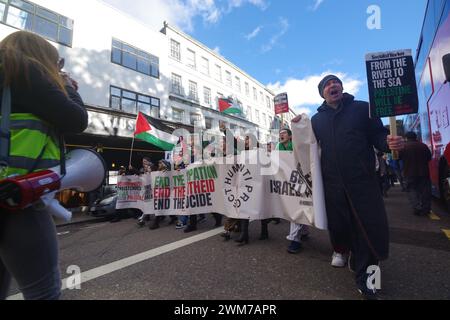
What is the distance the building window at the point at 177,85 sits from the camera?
21.9 m

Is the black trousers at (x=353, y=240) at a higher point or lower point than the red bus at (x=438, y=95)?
lower

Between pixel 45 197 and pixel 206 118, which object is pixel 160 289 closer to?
pixel 45 197

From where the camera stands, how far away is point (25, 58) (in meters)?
1.24

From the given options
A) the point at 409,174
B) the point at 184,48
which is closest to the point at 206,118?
the point at 184,48

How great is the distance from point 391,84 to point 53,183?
2.83m

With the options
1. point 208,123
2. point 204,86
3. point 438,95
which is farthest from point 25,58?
point 204,86

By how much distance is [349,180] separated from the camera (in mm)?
2379

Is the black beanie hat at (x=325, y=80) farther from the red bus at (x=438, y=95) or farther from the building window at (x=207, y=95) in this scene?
the building window at (x=207, y=95)

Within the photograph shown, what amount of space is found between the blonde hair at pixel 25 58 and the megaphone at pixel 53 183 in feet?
1.27

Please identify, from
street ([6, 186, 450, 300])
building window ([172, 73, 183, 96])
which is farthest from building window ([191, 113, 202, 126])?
street ([6, 186, 450, 300])

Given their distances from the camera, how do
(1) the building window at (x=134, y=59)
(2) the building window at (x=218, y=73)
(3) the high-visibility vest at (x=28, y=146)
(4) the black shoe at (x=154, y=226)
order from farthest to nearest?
(2) the building window at (x=218, y=73)
(1) the building window at (x=134, y=59)
(4) the black shoe at (x=154, y=226)
(3) the high-visibility vest at (x=28, y=146)

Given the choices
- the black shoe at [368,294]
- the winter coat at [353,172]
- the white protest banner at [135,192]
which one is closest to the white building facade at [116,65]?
the white protest banner at [135,192]

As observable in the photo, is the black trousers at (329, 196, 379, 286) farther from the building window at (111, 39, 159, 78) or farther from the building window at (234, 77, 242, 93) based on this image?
the building window at (234, 77, 242, 93)

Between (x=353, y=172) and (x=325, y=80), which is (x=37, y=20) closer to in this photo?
(x=325, y=80)
